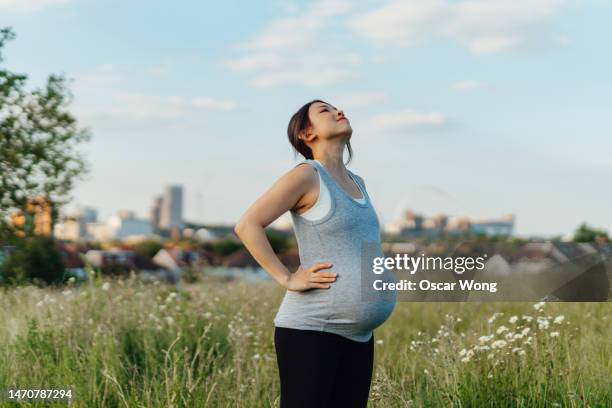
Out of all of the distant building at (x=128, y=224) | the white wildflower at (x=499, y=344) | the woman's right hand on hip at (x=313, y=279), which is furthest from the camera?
the distant building at (x=128, y=224)

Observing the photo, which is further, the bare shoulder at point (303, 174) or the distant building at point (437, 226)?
the distant building at point (437, 226)

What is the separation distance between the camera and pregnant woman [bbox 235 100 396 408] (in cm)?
325

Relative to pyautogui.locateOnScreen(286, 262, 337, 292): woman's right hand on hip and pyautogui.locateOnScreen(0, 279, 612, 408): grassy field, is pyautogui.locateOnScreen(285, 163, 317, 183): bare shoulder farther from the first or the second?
pyautogui.locateOnScreen(0, 279, 612, 408): grassy field

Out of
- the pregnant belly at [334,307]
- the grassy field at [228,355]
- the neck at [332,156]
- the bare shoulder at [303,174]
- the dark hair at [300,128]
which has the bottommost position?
the grassy field at [228,355]

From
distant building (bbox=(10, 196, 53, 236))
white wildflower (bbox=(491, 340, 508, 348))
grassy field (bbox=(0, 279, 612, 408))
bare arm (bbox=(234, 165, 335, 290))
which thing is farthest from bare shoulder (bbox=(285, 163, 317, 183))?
distant building (bbox=(10, 196, 53, 236))

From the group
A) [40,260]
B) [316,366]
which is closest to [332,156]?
[316,366]

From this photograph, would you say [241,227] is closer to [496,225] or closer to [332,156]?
[332,156]

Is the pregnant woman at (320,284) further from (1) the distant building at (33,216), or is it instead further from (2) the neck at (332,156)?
(1) the distant building at (33,216)

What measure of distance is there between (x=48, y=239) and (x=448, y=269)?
960cm

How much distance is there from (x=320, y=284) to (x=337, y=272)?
94 millimetres

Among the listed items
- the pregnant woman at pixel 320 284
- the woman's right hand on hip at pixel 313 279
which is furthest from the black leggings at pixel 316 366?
the woman's right hand on hip at pixel 313 279

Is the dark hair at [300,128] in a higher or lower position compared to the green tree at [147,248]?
lower

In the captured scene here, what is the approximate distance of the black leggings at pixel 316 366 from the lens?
3.25 metres

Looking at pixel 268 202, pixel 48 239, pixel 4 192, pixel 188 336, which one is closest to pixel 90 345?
pixel 188 336
